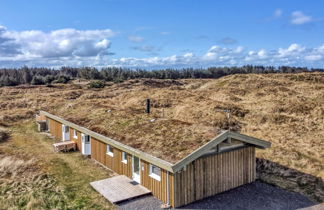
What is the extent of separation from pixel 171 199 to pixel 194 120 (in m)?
16.9

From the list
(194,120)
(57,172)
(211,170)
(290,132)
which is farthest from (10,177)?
(290,132)

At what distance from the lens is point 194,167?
41.8ft

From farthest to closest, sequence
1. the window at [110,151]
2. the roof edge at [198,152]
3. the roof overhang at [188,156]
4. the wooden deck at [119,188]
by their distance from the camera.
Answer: the window at [110,151] < the wooden deck at [119,188] < the roof overhang at [188,156] < the roof edge at [198,152]

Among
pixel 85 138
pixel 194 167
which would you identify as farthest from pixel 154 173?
pixel 85 138

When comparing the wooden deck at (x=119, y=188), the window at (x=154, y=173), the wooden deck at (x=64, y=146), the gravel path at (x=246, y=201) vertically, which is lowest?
the gravel path at (x=246, y=201)

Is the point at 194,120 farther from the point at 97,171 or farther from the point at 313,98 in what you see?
the point at 313,98

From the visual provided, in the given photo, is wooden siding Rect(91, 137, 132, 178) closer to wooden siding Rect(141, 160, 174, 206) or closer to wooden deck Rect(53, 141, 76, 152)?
wooden siding Rect(141, 160, 174, 206)

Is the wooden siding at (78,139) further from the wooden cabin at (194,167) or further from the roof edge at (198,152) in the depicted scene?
the roof edge at (198,152)

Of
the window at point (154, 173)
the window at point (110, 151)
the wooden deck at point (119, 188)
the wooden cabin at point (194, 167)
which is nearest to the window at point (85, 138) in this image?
the window at point (110, 151)

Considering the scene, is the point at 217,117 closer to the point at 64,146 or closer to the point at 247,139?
the point at 247,139

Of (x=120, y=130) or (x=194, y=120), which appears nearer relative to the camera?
(x=120, y=130)

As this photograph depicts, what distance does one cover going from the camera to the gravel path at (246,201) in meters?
12.5

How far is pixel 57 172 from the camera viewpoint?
17.4m

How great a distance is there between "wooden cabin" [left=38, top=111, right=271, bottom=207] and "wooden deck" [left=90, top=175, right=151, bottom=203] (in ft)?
1.13
